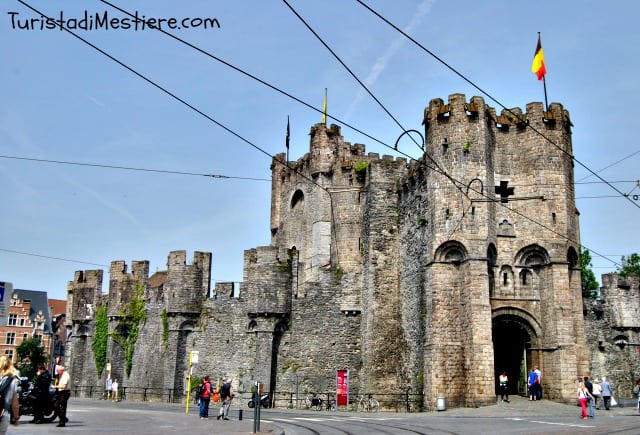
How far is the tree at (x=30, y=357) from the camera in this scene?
6712 centimetres

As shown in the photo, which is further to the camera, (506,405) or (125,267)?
(125,267)

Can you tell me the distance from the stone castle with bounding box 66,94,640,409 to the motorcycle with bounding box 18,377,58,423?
45.3 feet

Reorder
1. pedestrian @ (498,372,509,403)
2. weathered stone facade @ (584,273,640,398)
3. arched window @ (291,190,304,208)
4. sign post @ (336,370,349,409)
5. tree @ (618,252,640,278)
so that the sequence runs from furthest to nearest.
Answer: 1. tree @ (618,252,640,278)
2. arched window @ (291,190,304,208)
3. weathered stone facade @ (584,273,640,398)
4. sign post @ (336,370,349,409)
5. pedestrian @ (498,372,509,403)

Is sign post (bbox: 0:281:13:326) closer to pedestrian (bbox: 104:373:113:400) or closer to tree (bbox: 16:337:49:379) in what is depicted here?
pedestrian (bbox: 104:373:113:400)

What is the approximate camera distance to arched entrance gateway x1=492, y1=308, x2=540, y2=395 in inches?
1074

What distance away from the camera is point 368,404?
30.9 metres

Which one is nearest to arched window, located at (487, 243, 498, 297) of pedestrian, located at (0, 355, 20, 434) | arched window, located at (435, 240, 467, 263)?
arched window, located at (435, 240, 467, 263)

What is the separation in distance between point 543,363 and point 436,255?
5.66 meters

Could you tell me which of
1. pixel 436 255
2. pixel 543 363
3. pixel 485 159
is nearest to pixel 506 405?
pixel 543 363

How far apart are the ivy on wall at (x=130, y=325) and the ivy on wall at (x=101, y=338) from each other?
154cm

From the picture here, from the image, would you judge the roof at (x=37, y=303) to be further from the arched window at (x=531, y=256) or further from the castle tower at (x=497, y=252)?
the arched window at (x=531, y=256)

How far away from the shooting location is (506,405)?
24703 mm

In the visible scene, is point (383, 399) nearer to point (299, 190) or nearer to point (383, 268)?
point (383, 268)

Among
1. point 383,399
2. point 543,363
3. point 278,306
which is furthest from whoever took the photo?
point 278,306
